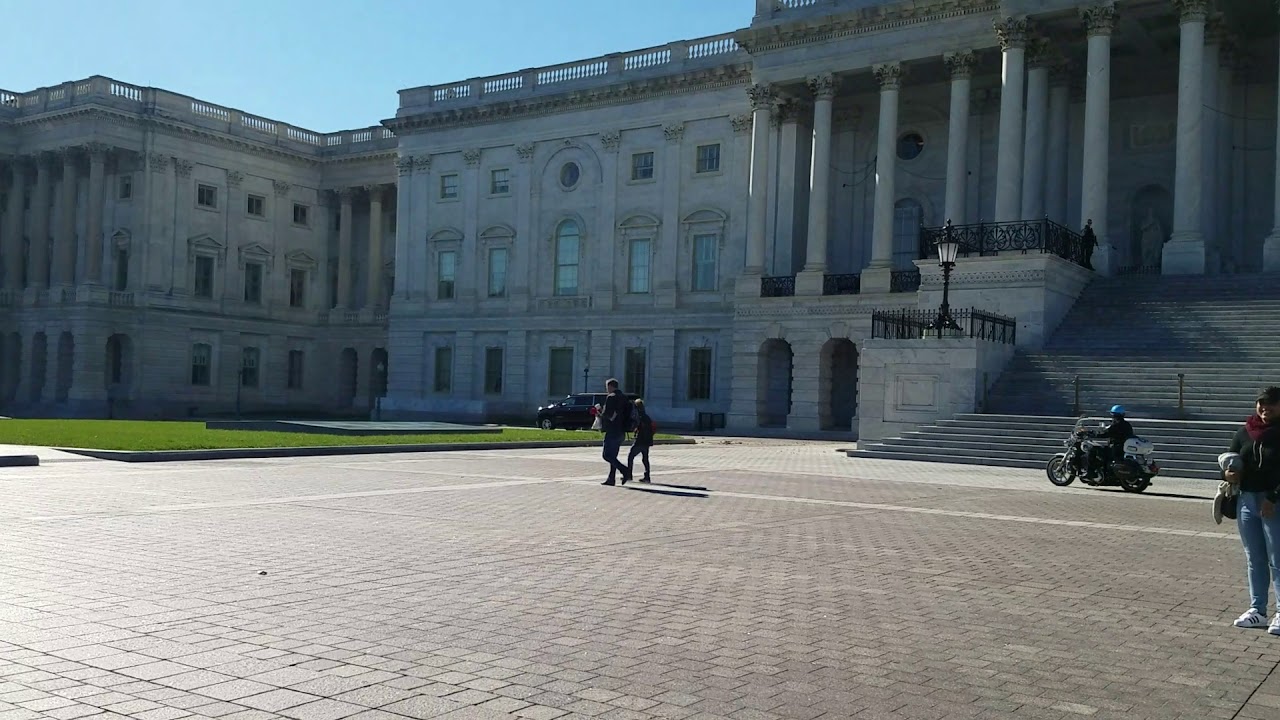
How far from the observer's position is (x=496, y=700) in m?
6.14

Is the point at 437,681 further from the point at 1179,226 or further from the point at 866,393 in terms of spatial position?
the point at 1179,226

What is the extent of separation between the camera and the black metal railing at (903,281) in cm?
4603

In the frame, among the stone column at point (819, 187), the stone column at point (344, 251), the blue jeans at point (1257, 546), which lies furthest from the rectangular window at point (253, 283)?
the blue jeans at point (1257, 546)

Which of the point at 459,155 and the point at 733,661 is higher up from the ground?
the point at 459,155

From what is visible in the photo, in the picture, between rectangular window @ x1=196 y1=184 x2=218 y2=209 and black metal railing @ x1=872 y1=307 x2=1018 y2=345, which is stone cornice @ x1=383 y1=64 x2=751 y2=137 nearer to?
rectangular window @ x1=196 y1=184 x2=218 y2=209

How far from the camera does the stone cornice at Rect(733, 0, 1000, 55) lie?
146 ft

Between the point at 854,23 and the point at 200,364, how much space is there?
42.9 meters

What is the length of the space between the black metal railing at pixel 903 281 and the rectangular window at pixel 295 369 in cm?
4279

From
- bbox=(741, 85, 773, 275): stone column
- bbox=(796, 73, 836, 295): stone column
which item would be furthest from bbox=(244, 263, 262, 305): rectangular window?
bbox=(796, 73, 836, 295): stone column

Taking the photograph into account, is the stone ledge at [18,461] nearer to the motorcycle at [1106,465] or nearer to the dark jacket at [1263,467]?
the motorcycle at [1106,465]

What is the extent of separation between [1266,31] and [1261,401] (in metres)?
39.1

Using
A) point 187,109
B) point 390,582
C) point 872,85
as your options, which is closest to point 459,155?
point 187,109

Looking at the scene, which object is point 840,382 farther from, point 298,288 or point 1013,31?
point 298,288

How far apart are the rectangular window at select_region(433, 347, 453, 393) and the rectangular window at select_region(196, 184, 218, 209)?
56.8 ft
